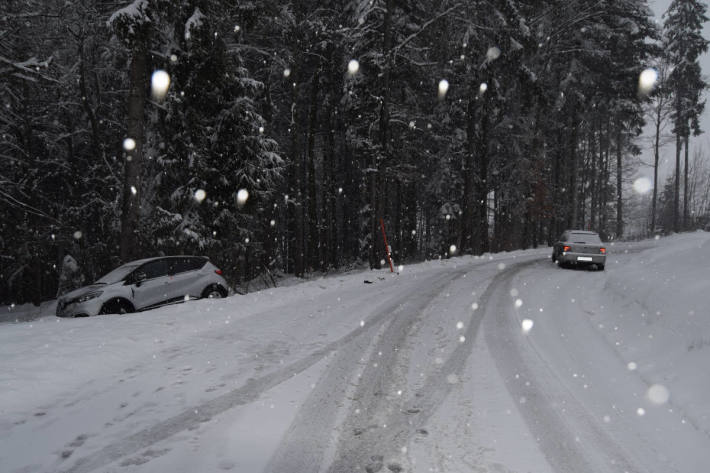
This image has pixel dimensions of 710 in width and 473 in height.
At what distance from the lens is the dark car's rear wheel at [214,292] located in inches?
477

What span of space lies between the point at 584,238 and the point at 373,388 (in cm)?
1533

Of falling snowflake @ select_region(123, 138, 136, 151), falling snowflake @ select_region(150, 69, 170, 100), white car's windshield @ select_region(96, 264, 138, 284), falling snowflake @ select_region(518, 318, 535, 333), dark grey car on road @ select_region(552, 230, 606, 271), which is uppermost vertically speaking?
falling snowflake @ select_region(150, 69, 170, 100)

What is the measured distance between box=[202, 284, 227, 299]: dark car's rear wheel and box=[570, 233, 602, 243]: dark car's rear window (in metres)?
13.5

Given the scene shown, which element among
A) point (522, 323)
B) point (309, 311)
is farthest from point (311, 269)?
point (522, 323)

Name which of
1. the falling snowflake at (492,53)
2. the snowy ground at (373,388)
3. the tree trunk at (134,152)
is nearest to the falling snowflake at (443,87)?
the falling snowflake at (492,53)

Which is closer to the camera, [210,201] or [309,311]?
[309,311]

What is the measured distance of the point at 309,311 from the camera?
30.9 ft

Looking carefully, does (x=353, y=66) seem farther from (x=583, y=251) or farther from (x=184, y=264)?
(x=583, y=251)

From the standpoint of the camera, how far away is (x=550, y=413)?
4.52m

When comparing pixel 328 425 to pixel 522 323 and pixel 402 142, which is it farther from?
pixel 402 142

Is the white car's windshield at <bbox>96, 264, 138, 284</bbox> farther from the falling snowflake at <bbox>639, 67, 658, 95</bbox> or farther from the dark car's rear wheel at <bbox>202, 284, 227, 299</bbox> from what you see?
the falling snowflake at <bbox>639, 67, 658, 95</bbox>

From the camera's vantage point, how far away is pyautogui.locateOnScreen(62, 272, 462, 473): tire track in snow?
11.9 feet

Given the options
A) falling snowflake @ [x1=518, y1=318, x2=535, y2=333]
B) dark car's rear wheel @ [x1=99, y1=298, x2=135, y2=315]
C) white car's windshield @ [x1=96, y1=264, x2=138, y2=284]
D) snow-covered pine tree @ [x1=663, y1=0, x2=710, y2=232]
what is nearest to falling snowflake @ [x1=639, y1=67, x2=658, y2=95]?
snow-covered pine tree @ [x1=663, y1=0, x2=710, y2=232]

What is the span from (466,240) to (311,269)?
31.4 ft
